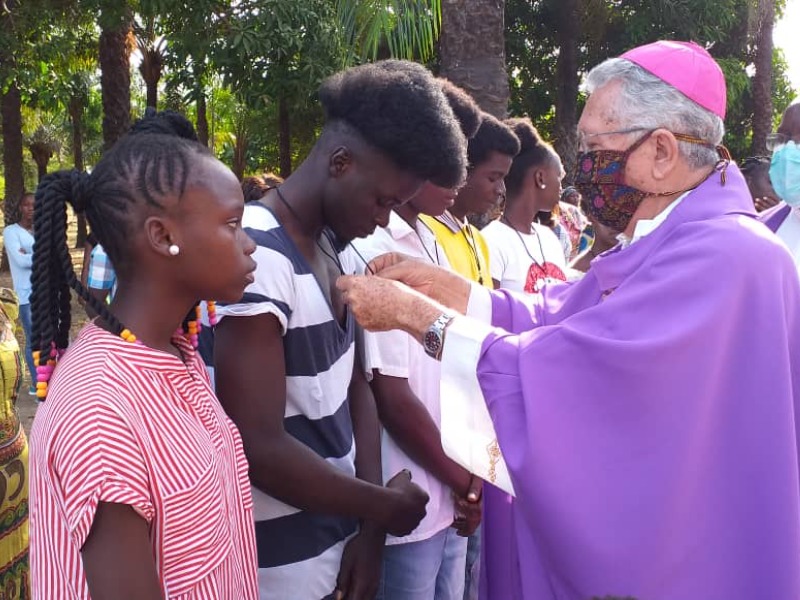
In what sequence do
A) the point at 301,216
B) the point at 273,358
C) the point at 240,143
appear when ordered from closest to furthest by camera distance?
the point at 273,358, the point at 301,216, the point at 240,143

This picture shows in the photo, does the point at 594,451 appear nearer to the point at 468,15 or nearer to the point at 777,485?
the point at 777,485

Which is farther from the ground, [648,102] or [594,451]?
[648,102]

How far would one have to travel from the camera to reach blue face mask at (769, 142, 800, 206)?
11.5 ft

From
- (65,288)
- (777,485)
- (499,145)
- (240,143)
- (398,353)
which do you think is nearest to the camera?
(65,288)

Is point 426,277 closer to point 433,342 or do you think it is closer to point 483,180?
point 433,342

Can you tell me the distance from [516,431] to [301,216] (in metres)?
0.87

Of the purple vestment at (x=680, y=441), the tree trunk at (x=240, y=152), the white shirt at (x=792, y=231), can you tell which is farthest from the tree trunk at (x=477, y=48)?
the tree trunk at (x=240, y=152)

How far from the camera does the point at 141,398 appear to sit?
1.56 meters

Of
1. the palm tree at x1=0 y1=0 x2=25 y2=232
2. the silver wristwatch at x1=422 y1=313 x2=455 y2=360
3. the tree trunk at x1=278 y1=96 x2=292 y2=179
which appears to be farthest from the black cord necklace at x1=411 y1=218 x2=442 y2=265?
the palm tree at x1=0 y1=0 x2=25 y2=232

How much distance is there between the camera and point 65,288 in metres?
1.73

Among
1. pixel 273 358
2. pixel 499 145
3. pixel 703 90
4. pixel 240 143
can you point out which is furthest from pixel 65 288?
pixel 240 143

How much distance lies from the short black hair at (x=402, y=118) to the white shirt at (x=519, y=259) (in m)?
1.83

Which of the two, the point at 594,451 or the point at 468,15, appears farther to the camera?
the point at 468,15

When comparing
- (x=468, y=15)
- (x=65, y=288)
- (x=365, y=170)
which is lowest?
(x=65, y=288)
